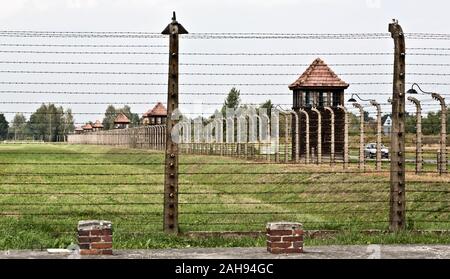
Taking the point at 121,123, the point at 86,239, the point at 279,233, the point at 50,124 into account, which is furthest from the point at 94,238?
the point at 121,123

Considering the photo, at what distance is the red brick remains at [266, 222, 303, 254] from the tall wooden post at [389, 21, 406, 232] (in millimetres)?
2730

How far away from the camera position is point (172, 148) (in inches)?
491

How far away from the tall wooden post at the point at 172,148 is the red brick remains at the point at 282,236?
7.01 feet

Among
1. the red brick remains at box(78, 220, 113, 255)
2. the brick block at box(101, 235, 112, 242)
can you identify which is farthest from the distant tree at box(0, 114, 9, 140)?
the brick block at box(101, 235, 112, 242)

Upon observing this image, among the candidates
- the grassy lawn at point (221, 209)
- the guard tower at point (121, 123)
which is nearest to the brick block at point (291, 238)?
the grassy lawn at point (221, 209)

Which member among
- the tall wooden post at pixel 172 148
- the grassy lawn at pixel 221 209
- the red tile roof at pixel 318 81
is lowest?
the grassy lawn at pixel 221 209

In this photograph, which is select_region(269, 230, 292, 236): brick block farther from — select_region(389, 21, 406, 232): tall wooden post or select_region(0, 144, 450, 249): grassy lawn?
select_region(389, 21, 406, 232): tall wooden post

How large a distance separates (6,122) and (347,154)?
14709mm

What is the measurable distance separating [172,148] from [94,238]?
7.78 feet

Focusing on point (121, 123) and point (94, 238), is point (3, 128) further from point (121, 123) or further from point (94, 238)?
point (121, 123)

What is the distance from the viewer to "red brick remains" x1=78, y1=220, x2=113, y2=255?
10523 millimetres

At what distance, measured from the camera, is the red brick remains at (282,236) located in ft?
35.2

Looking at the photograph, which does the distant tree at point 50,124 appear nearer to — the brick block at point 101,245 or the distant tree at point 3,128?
the distant tree at point 3,128
